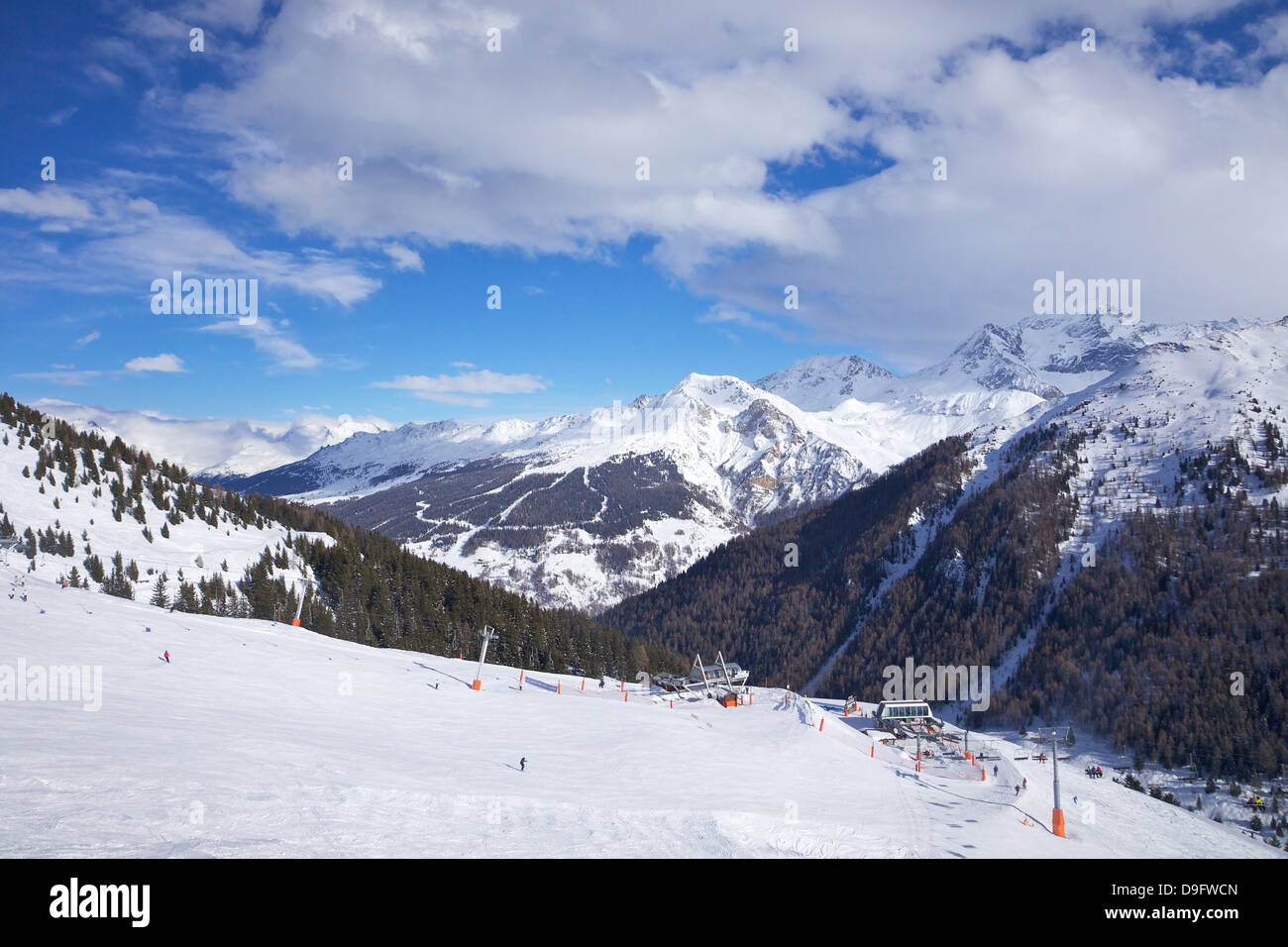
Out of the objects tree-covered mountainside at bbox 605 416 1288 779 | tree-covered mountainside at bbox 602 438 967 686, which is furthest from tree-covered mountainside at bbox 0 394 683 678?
tree-covered mountainside at bbox 602 438 967 686

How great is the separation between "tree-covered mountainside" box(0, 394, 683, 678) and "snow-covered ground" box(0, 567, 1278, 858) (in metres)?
26.5

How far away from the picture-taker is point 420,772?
2498cm

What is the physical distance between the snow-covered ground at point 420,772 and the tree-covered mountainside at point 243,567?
2654 cm

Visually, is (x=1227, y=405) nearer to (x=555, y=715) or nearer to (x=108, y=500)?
(x=555, y=715)

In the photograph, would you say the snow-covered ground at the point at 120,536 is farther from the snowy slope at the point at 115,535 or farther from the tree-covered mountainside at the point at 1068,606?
the tree-covered mountainside at the point at 1068,606

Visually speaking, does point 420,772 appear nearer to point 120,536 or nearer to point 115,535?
point 115,535

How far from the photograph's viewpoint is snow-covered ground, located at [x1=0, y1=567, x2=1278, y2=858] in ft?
59.0

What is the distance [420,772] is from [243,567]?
2881 inches

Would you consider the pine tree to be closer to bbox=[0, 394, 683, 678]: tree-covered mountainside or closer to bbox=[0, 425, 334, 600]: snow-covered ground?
bbox=[0, 394, 683, 678]: tree-covered mountainside

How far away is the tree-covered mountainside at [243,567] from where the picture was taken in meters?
74.0

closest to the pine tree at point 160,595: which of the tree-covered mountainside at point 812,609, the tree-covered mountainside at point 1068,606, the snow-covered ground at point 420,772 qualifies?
the snow-covered ground at point 420,772

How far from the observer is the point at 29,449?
88.9 m

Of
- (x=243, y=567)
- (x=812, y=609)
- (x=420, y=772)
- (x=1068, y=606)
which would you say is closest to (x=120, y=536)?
(x=243, y=567)
